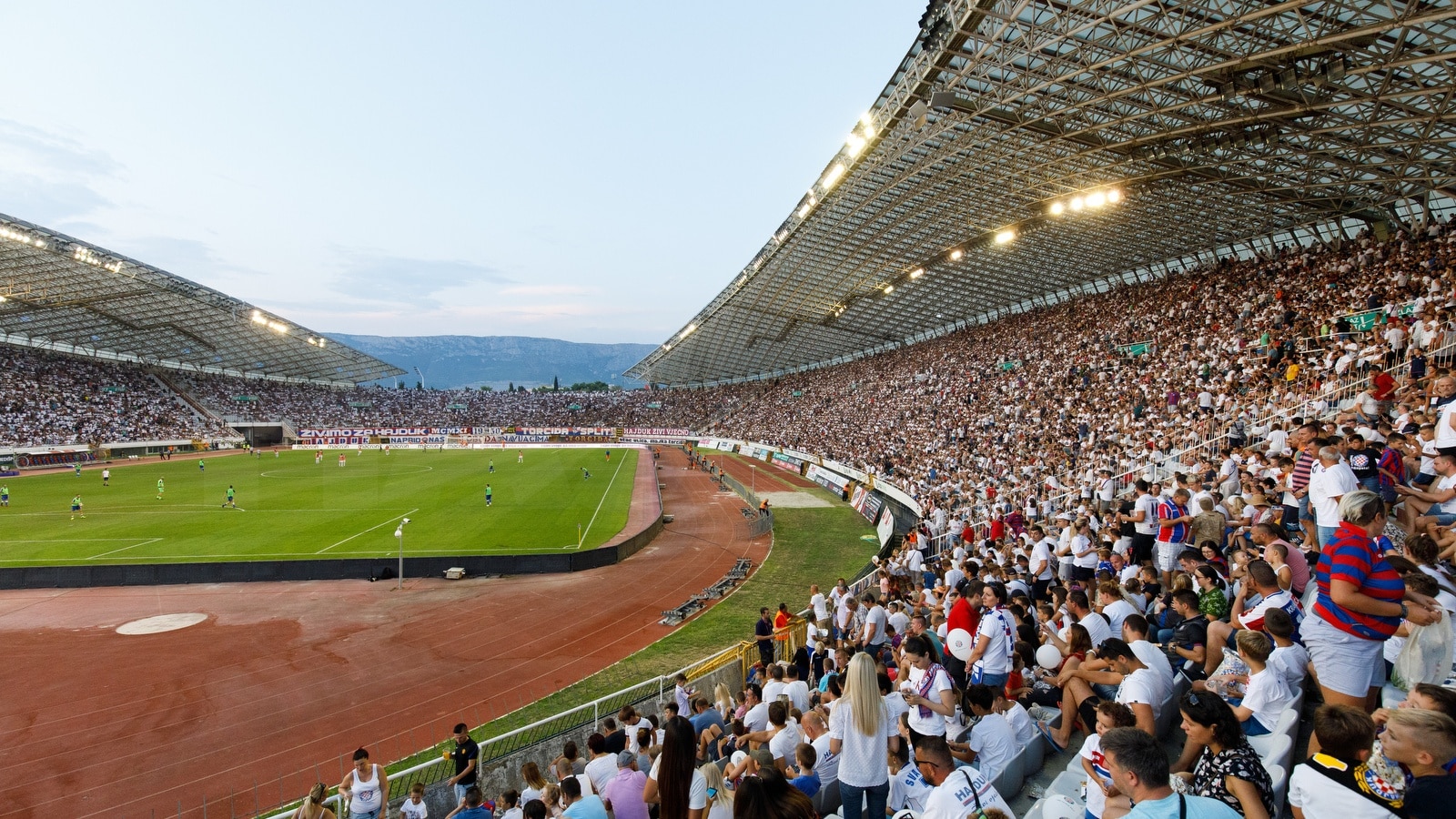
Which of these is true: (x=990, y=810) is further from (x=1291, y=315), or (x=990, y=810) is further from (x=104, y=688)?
(x=1291, y=315)

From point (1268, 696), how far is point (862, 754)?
Answer: 2.93 meters

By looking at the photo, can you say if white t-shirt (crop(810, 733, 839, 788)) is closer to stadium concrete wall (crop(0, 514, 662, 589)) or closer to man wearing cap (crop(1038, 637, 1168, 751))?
man wearing cap (crop(1038, 637, 1168, 751))

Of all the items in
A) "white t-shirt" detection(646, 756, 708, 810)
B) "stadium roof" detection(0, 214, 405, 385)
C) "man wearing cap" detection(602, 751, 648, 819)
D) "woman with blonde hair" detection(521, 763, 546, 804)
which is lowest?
"woman with blonde hair" detection(521, 763, 546, 804)

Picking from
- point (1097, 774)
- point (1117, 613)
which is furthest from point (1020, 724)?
point (1117, 613)

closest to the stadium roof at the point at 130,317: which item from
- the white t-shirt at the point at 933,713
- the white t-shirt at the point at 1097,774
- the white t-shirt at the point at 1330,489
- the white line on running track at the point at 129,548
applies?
the white line on running track at the point at 129,548

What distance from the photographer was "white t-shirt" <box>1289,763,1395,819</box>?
9.70 ft

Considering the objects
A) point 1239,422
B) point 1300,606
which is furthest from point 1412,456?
point 1239,422

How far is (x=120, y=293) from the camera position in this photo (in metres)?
50.2

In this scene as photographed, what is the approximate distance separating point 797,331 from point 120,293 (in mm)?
56734

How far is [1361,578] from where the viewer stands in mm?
4438

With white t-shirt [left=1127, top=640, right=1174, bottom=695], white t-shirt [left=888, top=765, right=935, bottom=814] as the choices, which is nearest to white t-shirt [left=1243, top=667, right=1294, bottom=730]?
white t-shirt [left=1127, top=640, right=1174, bottom=695]

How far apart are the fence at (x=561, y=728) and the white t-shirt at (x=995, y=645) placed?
5972mm

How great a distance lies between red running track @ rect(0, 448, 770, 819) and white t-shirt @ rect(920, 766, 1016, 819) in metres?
11.9

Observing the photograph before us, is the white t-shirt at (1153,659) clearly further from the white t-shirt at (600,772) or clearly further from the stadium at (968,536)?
the white t-shirt at (600,772)
